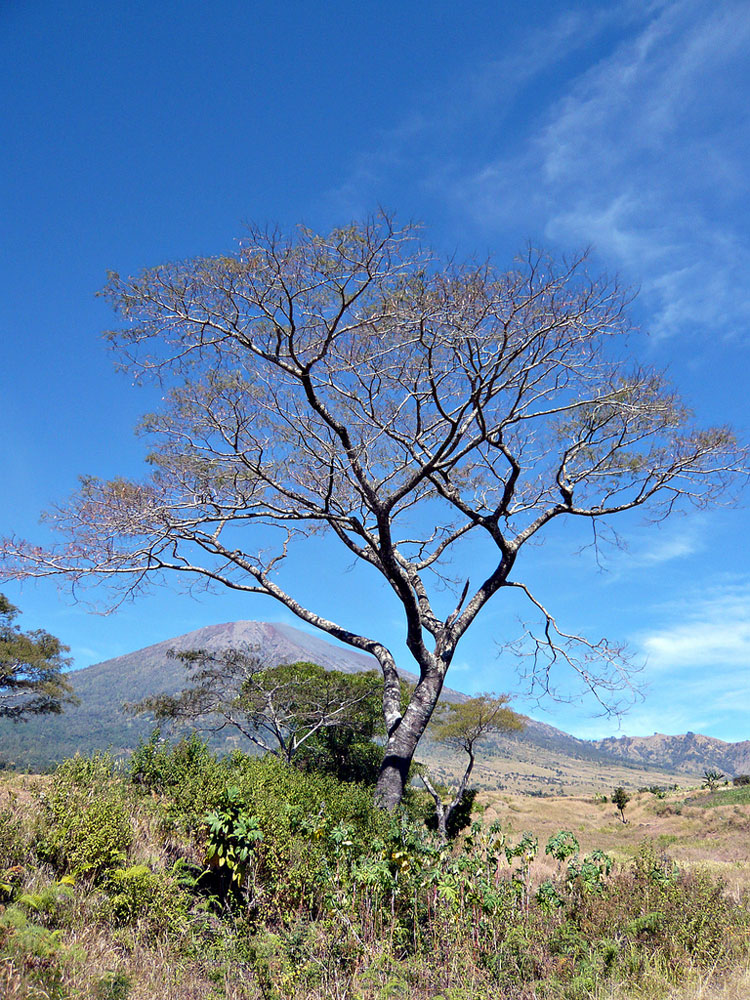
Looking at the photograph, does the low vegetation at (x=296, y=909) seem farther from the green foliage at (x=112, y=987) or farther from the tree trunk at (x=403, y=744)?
the tree trunk at (x=403, y=744)

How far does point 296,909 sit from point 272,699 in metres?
17.3

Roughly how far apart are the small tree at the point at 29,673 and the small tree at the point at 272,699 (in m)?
8.89

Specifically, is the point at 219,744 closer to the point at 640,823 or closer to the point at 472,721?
the point at 640,823

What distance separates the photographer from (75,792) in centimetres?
546

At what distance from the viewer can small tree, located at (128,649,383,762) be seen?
21547 millimetres

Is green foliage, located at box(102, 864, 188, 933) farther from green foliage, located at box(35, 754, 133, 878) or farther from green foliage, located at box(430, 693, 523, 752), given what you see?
green foliage, located at box(430, 693, 523, 752)

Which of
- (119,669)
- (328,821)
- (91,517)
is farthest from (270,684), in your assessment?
(119,669)

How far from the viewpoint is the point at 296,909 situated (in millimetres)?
5227

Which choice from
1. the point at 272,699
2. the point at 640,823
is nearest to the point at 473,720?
the point at 272,699

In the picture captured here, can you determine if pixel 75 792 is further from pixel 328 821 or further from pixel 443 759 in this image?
pixel 443 759

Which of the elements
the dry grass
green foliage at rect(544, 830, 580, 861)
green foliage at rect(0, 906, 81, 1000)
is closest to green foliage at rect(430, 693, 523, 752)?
the dry grass

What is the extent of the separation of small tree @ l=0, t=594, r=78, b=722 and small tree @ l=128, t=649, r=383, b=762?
29.2ft

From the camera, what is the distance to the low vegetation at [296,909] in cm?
393

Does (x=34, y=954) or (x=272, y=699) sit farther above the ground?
(x=272, y=699)
